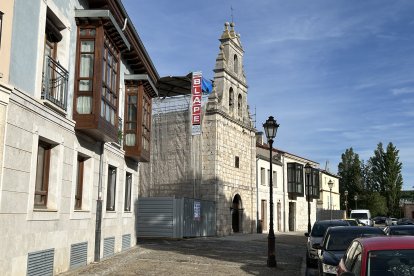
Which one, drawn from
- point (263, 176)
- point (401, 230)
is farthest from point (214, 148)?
point (401, 230)

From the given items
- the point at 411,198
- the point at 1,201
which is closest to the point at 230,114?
the point at 1,201

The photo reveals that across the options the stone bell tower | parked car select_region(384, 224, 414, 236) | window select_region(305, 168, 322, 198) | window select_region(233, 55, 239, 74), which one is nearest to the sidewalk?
parked car select_region(384, 224, 414, 236)

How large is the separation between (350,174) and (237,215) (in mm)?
52085

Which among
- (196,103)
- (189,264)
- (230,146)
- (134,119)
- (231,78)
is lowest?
(189,264)

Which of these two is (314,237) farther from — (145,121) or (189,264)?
(145,121)

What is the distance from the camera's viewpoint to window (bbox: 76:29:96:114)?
520 inches

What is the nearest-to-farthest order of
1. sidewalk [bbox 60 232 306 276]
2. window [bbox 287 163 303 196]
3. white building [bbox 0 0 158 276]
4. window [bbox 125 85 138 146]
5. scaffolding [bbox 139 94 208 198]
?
white building [bbox 0 0 158 276] → sidewalk [bbox 60 232 306 276] → window [bbox 125 85 138 146] → scaffolding [bbox 139 94 208 198] → window [bbox 287 163 303 196]

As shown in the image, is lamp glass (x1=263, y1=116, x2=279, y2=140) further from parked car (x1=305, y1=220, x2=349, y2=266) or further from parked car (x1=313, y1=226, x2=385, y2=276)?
parked car (x1=313, y1=226, x2=385, y2=276)

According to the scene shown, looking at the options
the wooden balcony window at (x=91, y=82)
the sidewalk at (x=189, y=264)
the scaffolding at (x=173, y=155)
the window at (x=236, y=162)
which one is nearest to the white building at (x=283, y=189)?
the window at (x=236, y=162)

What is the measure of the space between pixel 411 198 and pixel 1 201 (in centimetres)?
11951

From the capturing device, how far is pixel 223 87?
117 feet

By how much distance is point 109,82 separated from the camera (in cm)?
1474

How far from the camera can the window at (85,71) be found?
43.3 ft

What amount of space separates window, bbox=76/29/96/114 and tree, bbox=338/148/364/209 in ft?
238
